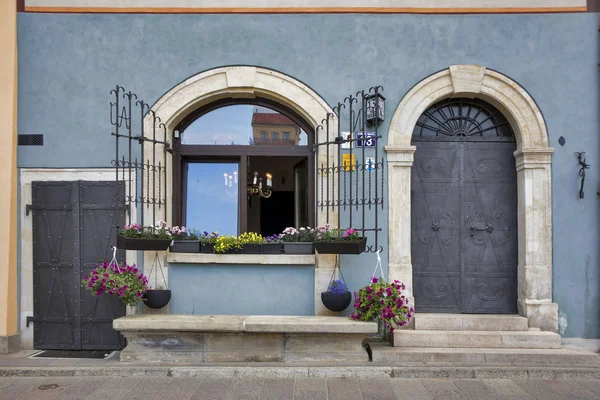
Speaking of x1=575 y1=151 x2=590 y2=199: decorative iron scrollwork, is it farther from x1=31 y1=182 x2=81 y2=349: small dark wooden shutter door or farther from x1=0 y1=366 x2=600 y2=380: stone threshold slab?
x1=31 y1=182 x2=81 y2=349: small dark wooden shutter door

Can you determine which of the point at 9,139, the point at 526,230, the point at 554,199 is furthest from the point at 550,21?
the point at 9,139

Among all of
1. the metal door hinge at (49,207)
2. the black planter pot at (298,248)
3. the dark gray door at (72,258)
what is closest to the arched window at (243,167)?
the black planter pot at (298,248)

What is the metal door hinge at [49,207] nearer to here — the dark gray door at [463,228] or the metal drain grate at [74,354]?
the metal drain grate at [74,354]

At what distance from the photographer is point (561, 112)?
6.00 metres

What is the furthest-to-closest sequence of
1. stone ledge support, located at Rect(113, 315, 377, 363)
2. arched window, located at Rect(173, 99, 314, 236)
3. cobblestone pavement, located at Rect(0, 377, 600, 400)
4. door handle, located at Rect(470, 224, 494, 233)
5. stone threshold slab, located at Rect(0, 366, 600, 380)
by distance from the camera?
arched window, located at Rect(173, 99, 314, 236), door handle, located at Rect(470, 224, 494, 233), stone ledge support, located at Rect(113, 315, 377, 363), stone threshold slab, located at Rect(0, 366, 600, 380), cobblestone pavement, located at Rect(0, 377, 600, 400)

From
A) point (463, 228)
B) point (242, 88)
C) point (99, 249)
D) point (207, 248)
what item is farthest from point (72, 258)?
point (463, 228)

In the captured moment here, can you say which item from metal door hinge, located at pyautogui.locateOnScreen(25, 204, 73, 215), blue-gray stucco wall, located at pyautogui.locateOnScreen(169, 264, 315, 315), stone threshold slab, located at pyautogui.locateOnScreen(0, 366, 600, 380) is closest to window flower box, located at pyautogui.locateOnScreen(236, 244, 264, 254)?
blue-gray stucco wall, located at pyautogui.locateOnScreen(169, 264, 315, 315)

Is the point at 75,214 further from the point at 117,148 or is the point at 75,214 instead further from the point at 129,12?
the point at 129,12

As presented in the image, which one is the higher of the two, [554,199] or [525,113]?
[525,113]

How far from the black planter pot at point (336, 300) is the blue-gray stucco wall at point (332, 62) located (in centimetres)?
51

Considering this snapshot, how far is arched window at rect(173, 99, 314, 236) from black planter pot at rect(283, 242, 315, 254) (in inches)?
20.7

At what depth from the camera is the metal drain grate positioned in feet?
19.3

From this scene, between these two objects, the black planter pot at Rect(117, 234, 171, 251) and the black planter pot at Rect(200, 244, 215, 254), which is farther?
the black planter pot at Rect(200, 244, 215, 254)

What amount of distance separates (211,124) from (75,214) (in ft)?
7.08
